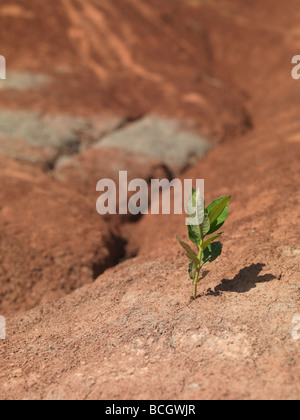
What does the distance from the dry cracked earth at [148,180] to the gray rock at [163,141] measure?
0.04 m

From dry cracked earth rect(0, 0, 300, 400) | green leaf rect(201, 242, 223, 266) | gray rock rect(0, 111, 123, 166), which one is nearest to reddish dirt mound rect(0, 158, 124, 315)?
dry cracked earth rect(0, 0, 300, 400)

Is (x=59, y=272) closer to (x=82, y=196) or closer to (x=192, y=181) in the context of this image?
(x=82, y=196)

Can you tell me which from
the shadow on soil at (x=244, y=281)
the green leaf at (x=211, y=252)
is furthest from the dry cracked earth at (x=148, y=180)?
the green leaf at (x=211, y=252)

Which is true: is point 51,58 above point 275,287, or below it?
above

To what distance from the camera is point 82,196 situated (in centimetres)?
662

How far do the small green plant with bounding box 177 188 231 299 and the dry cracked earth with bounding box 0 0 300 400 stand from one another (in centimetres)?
28

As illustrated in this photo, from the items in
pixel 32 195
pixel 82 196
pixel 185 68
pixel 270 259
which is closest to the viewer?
pixel 270 259

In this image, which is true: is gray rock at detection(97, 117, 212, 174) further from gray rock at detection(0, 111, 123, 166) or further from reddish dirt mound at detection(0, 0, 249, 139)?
reddish dirt mound at detection(0, 0, 249, 139)

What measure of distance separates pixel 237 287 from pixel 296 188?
2.21m

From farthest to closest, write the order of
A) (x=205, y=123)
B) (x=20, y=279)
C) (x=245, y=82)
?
(x=245, y=82)
(x=205, y=123)
(x=20, y=279)

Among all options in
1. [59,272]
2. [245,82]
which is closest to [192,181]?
[59,272]

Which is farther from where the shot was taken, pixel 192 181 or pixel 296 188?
pixel 192 181

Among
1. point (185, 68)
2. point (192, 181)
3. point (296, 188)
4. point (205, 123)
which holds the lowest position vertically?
point (296, 188)

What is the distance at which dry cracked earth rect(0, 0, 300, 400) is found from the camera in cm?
290
